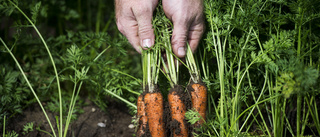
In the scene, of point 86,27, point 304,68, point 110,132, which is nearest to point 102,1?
point 86,27

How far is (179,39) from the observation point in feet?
4.56

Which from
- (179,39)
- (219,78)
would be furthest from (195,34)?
(219,78)

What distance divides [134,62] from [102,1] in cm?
76

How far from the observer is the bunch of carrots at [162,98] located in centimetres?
140

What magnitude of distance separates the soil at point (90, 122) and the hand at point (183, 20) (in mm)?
776

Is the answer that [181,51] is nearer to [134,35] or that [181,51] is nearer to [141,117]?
[134,35]

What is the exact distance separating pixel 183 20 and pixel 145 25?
217 millimetres

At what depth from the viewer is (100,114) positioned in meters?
1.97

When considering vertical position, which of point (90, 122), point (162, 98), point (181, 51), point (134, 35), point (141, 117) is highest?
point (134, 35)

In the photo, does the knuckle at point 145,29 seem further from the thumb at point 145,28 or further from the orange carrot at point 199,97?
the orange carrot at point 199,97

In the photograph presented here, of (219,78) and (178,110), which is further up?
(219,78)

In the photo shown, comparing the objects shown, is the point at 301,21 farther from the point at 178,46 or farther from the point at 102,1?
the point at 102,1

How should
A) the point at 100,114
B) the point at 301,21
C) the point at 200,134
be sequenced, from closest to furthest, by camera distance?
the point at 301,21, the point at 200,134, the point at 100,114

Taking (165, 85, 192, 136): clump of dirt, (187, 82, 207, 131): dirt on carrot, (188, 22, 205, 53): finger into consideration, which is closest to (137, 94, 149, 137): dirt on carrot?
(165, 85, 192, 136): clump of dirt
